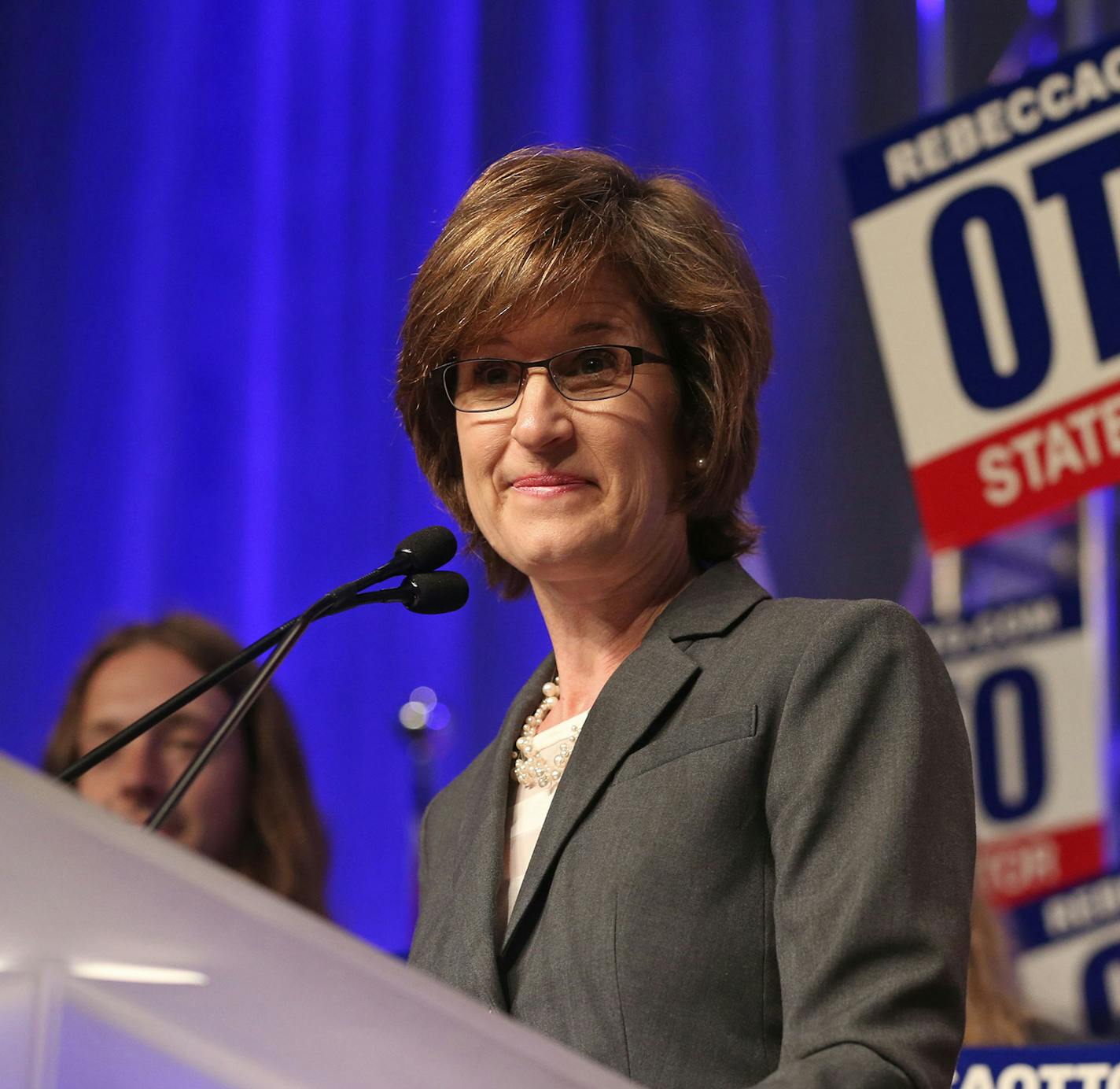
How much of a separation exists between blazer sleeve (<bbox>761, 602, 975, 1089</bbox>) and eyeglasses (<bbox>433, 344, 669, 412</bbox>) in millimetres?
335

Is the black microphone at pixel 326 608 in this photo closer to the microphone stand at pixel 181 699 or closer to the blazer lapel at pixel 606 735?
the microphone stand at pixel 181 699

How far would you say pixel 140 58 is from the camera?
4609 mm

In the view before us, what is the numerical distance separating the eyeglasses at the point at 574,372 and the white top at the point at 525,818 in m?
0.30

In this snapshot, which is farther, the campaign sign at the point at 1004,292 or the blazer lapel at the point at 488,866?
the campaign sign at the point at 1004,292

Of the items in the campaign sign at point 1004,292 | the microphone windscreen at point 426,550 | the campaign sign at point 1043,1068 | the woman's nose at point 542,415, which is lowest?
the campaign sign at point 1043,1068

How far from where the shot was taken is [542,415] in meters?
1.46

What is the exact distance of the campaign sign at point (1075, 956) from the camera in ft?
9.55

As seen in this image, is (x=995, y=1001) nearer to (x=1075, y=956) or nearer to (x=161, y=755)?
(x=1075, y=956)

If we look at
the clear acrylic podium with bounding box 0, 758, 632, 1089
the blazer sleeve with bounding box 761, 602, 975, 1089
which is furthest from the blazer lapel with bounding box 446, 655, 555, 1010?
the clear acrylic podium with bounding box 0, 758, 632, 1089

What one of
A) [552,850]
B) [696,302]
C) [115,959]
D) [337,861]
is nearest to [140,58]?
[337,861]

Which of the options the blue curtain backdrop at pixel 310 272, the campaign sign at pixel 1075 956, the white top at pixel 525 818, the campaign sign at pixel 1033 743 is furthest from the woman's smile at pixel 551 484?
the blue curtain backdrop at pixel 310 272

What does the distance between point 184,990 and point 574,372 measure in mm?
963

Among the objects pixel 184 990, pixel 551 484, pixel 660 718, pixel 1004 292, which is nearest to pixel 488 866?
pixel 660 718

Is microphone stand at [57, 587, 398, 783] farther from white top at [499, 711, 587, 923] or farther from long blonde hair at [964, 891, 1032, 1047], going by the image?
long blonde hair at [964, 891, 1032, 1047]
